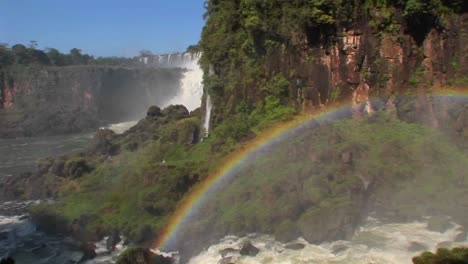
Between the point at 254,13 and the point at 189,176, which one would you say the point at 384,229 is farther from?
the point at 254,13

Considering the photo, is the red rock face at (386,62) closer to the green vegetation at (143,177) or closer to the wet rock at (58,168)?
the green vegetation at (143,177)

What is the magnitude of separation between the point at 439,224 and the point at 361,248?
2729mm

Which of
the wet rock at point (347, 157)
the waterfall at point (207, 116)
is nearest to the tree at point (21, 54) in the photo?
the waterfall at point (207, 116)

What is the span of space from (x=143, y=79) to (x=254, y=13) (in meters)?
42.5

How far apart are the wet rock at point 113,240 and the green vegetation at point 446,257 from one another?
1063cm

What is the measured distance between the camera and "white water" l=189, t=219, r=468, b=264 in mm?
15805

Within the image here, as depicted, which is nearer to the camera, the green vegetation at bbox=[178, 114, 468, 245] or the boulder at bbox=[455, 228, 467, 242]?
the boulder at bbox=[455, 228, 467, 242]

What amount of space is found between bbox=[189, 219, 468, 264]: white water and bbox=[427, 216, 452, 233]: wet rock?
14 cm

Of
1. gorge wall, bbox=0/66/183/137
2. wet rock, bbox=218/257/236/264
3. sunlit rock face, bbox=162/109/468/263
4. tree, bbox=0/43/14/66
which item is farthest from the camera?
tree, bbox=0/43/14/66

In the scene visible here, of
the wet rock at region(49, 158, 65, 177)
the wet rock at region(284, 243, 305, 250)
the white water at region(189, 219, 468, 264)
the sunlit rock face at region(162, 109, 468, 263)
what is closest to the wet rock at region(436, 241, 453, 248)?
the white water at region(189, 219, 468, 264)

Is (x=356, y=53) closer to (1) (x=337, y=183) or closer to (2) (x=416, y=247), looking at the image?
(1) (x=337, y=183)

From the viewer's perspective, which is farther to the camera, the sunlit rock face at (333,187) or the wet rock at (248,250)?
the sunlit rock face at (333,187)

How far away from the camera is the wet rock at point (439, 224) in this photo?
1698 centimetres

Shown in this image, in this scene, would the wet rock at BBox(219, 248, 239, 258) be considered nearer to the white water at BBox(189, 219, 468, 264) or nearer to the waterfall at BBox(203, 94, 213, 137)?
the white water at BBox(189, 219, 468, 264)
